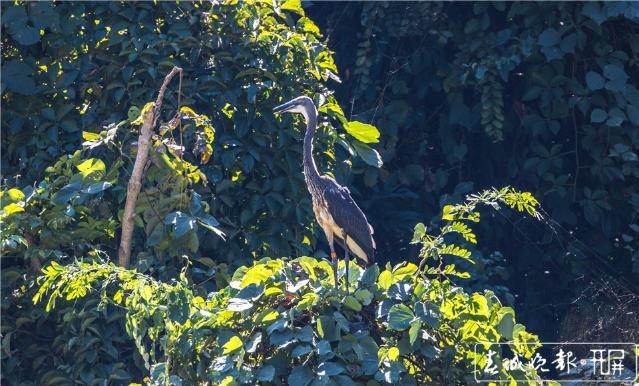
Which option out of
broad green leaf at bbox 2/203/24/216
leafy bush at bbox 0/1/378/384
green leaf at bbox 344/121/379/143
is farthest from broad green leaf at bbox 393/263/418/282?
broad green leaf at bbox 2/203/24/216

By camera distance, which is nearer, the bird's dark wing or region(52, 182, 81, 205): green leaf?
region(52, 182, 81, 205): green leaf

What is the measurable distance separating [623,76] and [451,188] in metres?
1.55

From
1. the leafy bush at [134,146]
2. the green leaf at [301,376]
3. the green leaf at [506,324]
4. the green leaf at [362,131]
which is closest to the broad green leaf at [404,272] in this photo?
the green leaf at [506,324]

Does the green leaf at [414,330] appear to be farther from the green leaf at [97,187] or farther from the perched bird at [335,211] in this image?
the green leaf at [97,187]

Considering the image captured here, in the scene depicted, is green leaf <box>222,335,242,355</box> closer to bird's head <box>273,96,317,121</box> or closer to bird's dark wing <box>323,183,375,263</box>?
bird's dark wing <box>323,183,375,263</box>

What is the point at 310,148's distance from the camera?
17.1ft

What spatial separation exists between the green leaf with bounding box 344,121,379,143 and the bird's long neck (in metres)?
0.49

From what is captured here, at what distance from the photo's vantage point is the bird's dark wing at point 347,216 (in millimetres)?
5039

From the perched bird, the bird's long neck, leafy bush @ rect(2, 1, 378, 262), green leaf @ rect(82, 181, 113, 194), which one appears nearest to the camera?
green leaf @ rect(82, 181, 113, 194)

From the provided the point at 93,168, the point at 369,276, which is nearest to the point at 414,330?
the point at 369,276

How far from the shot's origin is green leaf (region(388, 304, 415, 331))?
13.1ft

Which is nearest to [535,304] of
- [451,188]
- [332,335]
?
[451,188]

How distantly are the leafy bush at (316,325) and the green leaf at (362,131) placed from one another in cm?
152

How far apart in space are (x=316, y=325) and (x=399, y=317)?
0.31 metres
